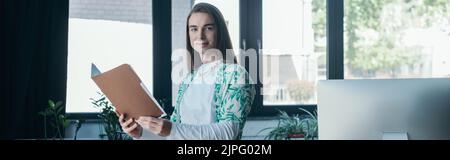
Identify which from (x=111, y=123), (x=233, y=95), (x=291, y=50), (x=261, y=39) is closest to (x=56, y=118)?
(x=111, y=123)

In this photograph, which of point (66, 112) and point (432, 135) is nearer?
point (432, 135)

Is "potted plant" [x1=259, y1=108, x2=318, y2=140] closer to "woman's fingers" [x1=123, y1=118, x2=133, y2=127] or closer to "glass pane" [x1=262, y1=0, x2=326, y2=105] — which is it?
"glass pane" [x1=262, y1=0, x2=326, y2=105]

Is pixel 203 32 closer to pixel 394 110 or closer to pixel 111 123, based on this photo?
pixel 394 110

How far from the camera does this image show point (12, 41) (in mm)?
3729

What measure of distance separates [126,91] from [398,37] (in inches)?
133

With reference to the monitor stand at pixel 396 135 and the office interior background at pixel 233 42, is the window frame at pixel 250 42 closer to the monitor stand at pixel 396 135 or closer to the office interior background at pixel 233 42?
the office interior background at pixel 233 42

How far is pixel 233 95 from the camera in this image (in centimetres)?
169

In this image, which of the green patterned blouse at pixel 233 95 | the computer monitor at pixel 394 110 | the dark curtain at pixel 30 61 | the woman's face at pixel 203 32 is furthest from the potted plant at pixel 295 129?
the computer monitor at pixel 394 110

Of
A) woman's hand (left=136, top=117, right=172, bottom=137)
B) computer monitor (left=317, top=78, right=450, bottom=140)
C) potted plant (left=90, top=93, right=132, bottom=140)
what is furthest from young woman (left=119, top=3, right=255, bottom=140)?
potted plant (left=90, top=93, right=132, bottom=140)

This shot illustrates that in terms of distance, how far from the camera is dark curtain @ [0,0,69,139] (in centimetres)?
371

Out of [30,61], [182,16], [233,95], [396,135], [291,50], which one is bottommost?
[396,135]

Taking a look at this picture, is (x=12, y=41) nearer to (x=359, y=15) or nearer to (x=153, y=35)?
(x=153, y=35)
